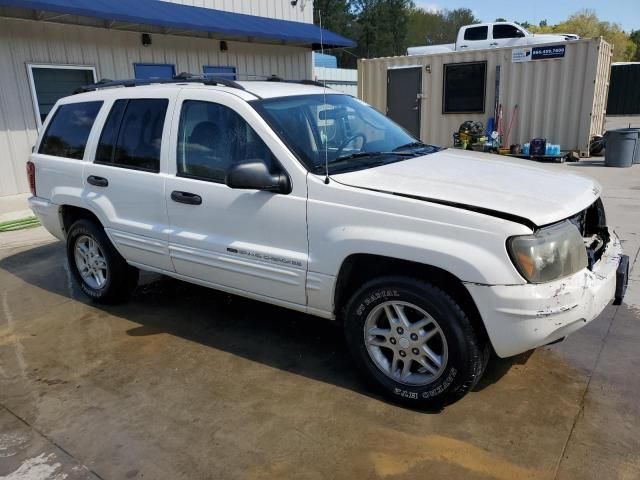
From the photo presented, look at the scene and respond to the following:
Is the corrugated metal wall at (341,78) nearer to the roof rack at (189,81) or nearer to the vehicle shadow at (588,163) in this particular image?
the vehicle shadow at (588,163)

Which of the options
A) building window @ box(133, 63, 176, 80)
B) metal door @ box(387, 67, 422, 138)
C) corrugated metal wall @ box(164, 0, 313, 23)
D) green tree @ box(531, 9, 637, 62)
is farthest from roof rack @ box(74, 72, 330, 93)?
green tree @ box(531, 9, 637, 62)

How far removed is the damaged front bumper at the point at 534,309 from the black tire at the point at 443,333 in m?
0.14

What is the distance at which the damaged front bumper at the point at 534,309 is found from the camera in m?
2.62

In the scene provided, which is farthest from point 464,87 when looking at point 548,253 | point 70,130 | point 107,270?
point 548,253

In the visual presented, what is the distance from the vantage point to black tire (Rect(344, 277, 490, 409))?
9.21 feet

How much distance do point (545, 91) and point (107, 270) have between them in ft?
36.6

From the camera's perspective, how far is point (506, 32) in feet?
51.0

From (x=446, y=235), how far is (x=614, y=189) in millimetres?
7762

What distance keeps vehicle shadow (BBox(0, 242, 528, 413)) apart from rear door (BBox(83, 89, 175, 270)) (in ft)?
1.90

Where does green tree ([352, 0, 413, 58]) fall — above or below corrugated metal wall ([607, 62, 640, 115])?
above

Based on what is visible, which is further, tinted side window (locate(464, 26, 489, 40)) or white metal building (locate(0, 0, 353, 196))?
tinted side window (locate(464, 26, 489, 40))

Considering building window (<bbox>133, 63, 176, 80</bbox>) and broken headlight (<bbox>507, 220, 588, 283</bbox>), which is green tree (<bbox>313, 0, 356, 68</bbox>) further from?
broken headlight (<bbox>507, 220, 588, 283</bbox>)

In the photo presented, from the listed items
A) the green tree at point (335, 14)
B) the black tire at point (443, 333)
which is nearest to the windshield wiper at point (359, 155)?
the black tire at point (443, 333)

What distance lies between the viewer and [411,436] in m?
2.85
